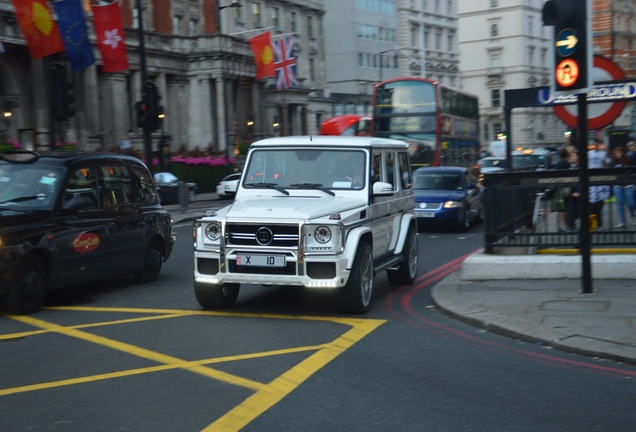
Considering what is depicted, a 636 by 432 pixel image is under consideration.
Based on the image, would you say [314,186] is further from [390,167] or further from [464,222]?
[464,222]

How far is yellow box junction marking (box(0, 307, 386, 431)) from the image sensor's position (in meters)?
5.95

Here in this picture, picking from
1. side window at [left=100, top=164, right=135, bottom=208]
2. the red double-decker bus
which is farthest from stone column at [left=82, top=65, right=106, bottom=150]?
side window at [left=100, top=164, right=135, bottom=208]

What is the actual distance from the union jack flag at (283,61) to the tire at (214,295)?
3992cm

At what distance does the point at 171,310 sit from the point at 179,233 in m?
12.6

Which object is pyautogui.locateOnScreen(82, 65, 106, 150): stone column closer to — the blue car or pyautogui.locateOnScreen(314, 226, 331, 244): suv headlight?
the blue car

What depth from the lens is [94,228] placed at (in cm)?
1109

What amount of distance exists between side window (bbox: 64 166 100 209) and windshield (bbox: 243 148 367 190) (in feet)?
6.84

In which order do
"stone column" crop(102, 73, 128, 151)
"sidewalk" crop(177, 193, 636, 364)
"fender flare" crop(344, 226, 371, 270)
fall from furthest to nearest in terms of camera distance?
"stone column" crop(102, 73, 128, 151), "fender flare" crop(344, 226, 371, 270), "sidewalk" crop(177, 193, 636, 364)

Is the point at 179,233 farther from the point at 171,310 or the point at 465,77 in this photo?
the point at 465,77

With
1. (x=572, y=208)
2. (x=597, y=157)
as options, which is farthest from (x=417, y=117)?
(x=572, y=208)

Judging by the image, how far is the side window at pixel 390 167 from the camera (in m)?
11.3

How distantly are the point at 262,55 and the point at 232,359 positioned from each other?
1620 inches

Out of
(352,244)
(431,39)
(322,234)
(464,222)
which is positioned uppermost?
(431,39)

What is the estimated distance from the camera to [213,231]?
9469mm
